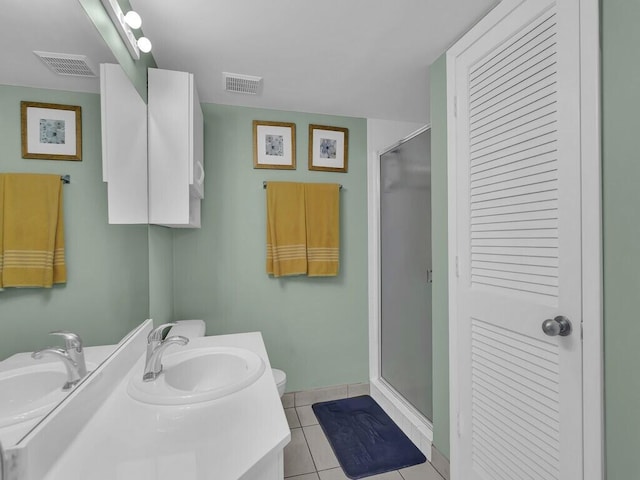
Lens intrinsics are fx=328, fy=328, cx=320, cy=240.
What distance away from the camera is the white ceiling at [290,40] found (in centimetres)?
92

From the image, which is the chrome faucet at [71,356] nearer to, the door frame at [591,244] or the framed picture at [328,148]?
the door frame at [591,244]

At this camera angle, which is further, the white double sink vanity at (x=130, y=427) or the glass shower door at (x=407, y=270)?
the glass shower door at (x=407, y=270)

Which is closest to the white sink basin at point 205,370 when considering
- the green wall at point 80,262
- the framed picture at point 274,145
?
the green wall at point 80,262

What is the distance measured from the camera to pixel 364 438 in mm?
2105

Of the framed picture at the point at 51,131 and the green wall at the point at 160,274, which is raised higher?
the framed picture at the point at 51,131

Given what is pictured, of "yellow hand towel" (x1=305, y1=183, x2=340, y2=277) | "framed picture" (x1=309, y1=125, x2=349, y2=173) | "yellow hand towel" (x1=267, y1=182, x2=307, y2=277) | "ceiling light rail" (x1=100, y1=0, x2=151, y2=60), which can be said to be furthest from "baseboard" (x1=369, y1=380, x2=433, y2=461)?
"ceiling light rail" (x1=100, y1=0, x2=151, y2=60)

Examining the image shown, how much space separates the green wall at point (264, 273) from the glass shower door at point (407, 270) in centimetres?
18

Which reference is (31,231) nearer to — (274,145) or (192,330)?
(192,330)

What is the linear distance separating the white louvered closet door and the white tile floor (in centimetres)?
33

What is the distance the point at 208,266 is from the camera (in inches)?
93.4

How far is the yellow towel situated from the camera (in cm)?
67

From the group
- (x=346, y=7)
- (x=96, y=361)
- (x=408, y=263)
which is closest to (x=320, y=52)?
(x=346, y=7)

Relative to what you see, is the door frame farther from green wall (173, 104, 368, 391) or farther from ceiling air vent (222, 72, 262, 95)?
green wall (173, 104, 368, 391)

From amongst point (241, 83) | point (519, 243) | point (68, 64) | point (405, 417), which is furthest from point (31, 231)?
point (405, 417)
